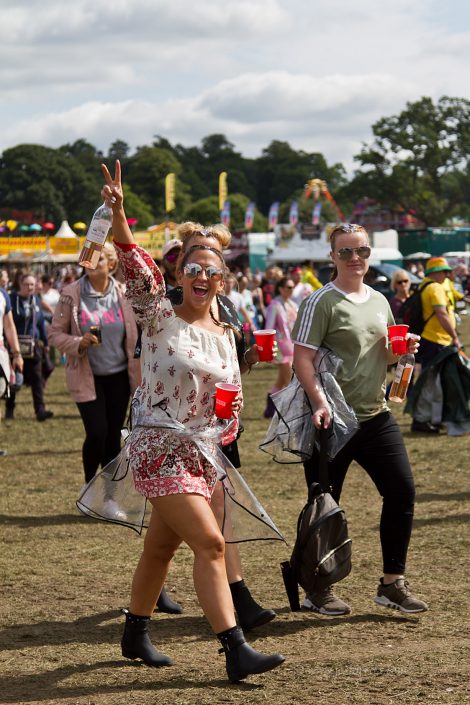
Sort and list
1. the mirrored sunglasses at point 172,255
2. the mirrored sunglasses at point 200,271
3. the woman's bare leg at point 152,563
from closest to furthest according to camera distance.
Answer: the mirrored sunglasses at point 200,271 < the woman's bare leg at point 152,563 < the mirrored sunglasses at point 172,255

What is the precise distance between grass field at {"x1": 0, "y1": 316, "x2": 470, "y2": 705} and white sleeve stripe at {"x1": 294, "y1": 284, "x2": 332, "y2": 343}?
1324 mm

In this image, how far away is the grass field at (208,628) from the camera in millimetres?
4641

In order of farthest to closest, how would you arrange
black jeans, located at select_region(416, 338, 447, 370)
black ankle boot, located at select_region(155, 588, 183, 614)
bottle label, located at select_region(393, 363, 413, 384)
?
black jeans, located at select_region(416, 338, 447, 370)
black ankle boot, located at select_region(155, 588, 183, 614)
bottle label, located at select_region(393, 363, 413, 384)

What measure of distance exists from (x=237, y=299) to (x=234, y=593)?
12.9 m

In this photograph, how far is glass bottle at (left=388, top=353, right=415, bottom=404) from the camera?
18.5ft

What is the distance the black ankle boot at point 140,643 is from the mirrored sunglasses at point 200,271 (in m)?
1.40

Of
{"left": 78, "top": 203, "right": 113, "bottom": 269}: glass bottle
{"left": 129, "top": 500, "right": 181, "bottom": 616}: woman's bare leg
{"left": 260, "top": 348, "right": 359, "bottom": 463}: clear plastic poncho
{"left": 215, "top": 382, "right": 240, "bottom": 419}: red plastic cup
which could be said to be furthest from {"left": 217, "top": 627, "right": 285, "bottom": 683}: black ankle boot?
{"left": 78, "top": 203, "right": 113, "bottom": 269}: glass bottle

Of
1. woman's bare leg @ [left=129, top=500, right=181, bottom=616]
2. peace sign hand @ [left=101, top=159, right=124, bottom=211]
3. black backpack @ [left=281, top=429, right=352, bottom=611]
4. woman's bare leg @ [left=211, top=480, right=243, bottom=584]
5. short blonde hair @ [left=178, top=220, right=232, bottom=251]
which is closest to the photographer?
peace sign hand @ [left=101, top=159, right=124, bottom=211]

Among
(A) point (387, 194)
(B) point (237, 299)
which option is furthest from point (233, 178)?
(B) point (237, 299)

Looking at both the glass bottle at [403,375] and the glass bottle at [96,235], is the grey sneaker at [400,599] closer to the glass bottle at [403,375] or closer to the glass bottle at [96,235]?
the glass bottle at [403,375]

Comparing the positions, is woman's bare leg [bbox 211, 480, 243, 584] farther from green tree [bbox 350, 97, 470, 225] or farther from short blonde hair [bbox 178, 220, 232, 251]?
green tree [bbox 350, 97, 470, 225]

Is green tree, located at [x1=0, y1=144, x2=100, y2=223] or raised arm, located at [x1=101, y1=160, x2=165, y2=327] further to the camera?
green tree, located at [x1=0, y1=144, x2=100, y2=223]

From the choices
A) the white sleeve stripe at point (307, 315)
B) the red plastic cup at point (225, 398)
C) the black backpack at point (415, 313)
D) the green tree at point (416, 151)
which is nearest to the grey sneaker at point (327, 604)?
the white sleeve stripe at point (307, 315)

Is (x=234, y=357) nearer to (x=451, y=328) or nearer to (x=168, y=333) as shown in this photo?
(x=168, y=333)
